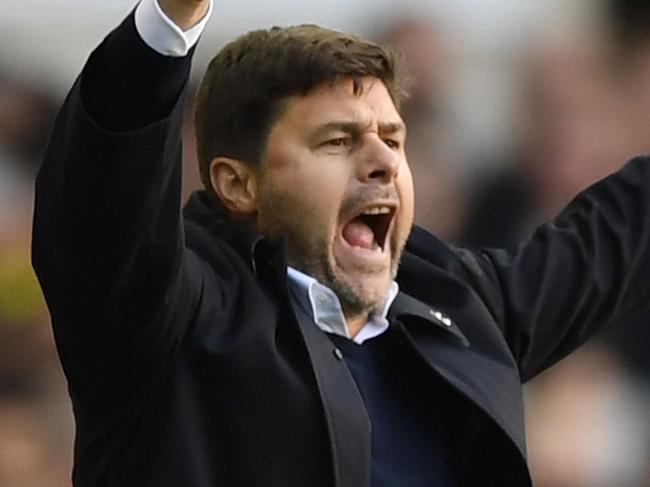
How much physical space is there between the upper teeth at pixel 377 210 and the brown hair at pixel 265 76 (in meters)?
0.10

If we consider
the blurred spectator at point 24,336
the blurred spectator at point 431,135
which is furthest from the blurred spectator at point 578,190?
the blurred spectator at point 24,336

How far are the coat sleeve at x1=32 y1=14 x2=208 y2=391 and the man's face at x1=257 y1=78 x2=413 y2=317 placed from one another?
175 millimetres

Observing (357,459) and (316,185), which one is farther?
(316,185)

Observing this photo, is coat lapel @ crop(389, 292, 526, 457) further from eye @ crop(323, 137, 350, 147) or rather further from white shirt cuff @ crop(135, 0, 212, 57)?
white shirt cuff @ crop(135, 0, 212, 57)

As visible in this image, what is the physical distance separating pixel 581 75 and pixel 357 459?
4.72 feet

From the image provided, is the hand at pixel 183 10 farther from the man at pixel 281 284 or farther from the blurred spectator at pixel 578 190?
the blurred spectator at pixel 578 190

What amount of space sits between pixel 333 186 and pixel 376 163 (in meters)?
0.04

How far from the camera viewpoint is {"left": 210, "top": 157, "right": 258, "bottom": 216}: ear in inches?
61.4

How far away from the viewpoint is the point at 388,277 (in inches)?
61.1

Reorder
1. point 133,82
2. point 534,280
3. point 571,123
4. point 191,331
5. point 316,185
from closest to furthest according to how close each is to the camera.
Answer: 1. point 133,82
2. point 191,331
3. point 316,185
4. point 534,280
5. point 571,123

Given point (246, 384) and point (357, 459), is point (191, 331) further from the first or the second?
point (357, 459)

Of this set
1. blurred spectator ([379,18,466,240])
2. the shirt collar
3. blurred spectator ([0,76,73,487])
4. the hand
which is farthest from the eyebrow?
blurred spectator ([379,18,466,240])

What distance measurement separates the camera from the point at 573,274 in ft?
5.58

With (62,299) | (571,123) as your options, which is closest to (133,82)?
(62,299)
